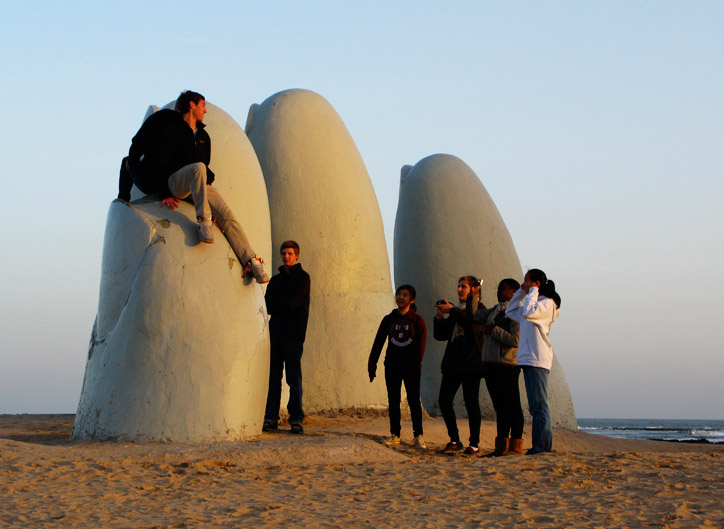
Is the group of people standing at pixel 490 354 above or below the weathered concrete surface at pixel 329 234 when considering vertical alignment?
below

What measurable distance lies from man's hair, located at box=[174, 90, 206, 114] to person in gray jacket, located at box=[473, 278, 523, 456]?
8.51ft

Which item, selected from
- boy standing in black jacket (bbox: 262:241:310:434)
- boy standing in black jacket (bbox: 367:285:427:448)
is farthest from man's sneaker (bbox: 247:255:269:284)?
boy standing in black jacket (bbox: 367:285:427:448)

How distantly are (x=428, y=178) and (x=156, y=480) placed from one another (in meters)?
6.81

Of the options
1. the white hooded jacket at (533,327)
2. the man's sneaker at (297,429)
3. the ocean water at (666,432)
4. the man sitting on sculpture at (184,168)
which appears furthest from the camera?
the ocean water at (666,432)

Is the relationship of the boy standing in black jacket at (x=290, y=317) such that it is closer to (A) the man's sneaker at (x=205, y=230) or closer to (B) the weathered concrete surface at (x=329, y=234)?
(A) the man's sneaker at (x=205, y=230)

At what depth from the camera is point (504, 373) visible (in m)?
5.95

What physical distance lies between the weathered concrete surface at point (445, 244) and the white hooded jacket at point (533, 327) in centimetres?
444

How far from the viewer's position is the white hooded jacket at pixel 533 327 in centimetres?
558

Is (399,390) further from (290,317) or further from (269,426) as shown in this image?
(269,426)

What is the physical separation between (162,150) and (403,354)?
2.25m

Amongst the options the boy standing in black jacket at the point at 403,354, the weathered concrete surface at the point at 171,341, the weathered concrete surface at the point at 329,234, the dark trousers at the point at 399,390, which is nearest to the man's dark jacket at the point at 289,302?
the weathered concrete surface at the point at 171,341

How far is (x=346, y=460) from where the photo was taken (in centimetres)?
551

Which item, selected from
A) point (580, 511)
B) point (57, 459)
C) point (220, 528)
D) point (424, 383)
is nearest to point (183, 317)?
point (57, 459)

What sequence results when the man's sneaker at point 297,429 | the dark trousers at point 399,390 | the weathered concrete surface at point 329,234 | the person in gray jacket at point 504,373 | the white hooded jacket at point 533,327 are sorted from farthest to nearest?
the weathered concrete surface at point 329,234 → the man's sneaker at point 297,429 → the dark trousers at point 399,390 → the person in gray jacket at point 504,373 → the white hooded jacket at point 533,327
